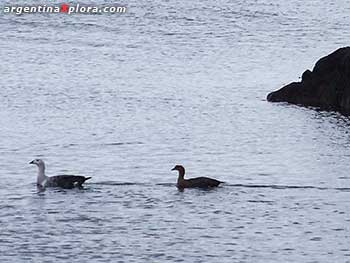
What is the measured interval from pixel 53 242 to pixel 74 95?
95.4 feet

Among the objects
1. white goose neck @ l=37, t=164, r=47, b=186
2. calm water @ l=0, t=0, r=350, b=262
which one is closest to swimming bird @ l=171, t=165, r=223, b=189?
calm water @ l=0, t=0, r=350, b=262

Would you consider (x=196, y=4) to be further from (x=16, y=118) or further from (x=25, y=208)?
(x=25, y=208)

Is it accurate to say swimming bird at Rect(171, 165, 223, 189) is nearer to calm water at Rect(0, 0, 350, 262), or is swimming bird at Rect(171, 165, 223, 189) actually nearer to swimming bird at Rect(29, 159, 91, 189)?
calm water at Rect(0, 0, 350, 262)

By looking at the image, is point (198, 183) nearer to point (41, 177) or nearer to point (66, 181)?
point (66, 181)

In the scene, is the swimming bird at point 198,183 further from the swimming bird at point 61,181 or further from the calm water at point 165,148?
the swimming bird at point 61,181

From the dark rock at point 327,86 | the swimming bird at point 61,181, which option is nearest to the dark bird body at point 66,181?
the swimming bird at point 61,181

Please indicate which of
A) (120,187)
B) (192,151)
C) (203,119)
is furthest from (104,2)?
(120,187)

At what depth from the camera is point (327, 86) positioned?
176 feet

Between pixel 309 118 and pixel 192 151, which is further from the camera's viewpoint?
pixel 309 118

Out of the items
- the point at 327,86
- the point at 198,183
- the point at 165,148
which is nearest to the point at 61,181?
the point at 198,183

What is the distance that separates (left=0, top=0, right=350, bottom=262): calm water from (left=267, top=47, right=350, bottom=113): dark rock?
89 cm

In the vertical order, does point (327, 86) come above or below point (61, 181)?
above

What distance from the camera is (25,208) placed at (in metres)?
33.4

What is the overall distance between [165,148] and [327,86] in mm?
11840
